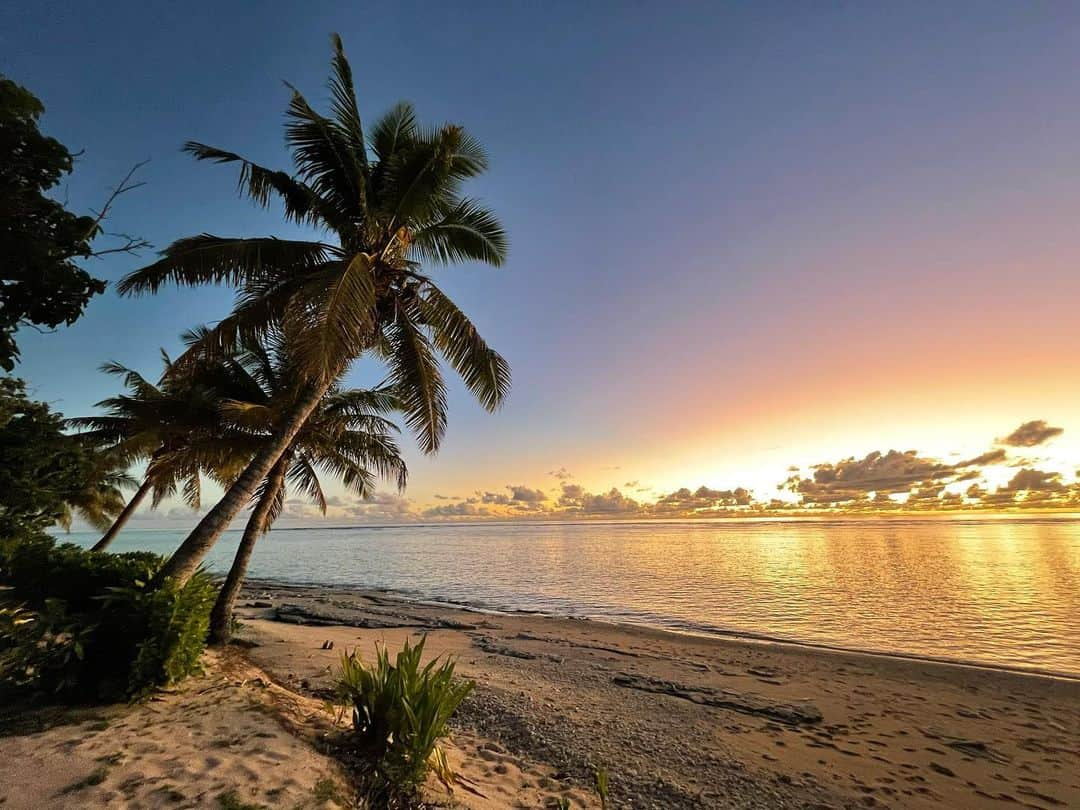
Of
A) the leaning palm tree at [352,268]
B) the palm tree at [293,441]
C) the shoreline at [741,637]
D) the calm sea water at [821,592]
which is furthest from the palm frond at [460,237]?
the shoreline at [741,637]

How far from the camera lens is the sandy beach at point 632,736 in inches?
161

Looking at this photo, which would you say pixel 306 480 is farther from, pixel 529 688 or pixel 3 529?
pixel 529 688

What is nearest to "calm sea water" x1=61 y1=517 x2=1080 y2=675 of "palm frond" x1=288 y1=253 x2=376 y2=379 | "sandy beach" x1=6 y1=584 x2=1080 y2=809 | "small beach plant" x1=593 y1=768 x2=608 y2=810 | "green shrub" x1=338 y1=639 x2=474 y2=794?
"sandy beach" x1=6 y1=584 x2=1080 y2=809

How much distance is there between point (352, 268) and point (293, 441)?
6.28 m

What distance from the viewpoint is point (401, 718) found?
14.2 feet

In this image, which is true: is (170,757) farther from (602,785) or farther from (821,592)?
(821,592)

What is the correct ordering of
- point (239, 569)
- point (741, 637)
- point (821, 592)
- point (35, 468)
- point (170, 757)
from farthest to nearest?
point (821, 592) < point (741, 637) < point (239, 569) < point (35, 468) < point (170, 757)

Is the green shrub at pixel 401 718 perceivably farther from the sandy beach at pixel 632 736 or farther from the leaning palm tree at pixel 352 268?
the leaning palm tree at pixel 352 268

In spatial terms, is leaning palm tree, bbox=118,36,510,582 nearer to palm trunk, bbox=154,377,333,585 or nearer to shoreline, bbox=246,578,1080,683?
palm trunk, bbox=154,377,333,585

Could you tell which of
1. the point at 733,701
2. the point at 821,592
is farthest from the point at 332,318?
the point at 821,592

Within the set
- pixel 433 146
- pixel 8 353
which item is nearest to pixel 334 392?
pixel 8 353

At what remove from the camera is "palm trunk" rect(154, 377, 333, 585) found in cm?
696

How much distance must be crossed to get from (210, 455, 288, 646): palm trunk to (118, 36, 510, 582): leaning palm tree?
6.44 ft

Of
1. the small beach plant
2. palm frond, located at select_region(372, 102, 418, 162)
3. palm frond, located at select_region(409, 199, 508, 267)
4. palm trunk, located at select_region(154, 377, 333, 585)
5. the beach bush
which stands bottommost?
the small beach plant
